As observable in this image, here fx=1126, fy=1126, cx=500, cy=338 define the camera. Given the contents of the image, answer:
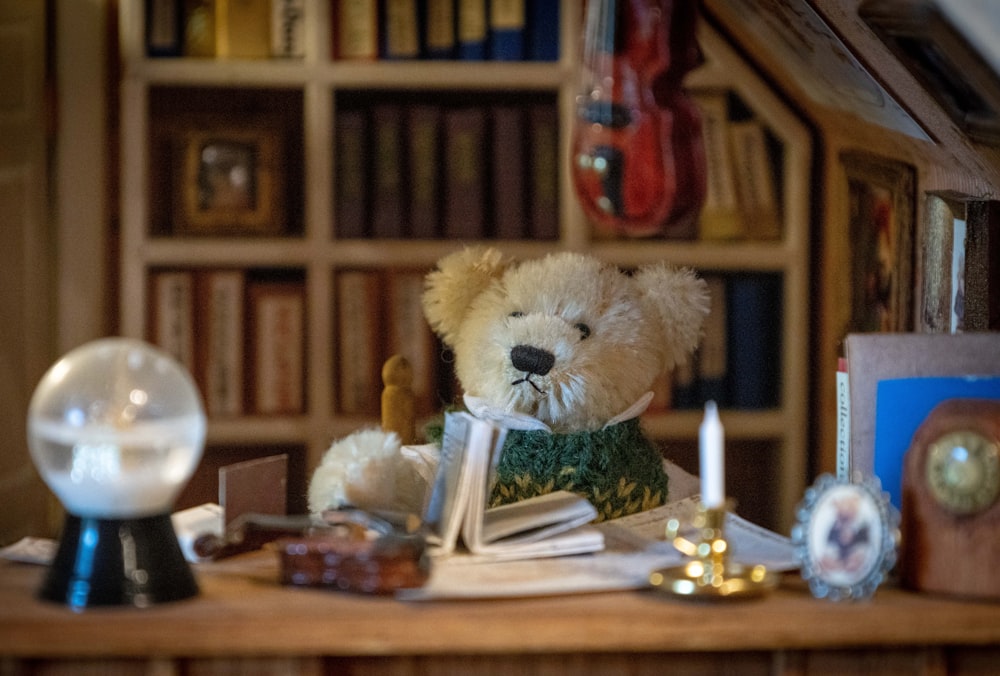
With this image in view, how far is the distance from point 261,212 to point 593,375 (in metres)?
1.06

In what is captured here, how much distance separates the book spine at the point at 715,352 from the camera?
2.25 metres

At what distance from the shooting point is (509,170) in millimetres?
2182

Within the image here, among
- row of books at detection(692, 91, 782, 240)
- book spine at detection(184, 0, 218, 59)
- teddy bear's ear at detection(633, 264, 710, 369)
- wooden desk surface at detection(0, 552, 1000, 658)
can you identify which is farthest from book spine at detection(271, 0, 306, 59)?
wooden desk surface at detection(0, 552, 1000, 658)

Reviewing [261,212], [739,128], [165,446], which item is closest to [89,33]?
[261,212]

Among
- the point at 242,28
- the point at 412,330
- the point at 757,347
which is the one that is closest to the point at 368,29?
the point at 242,28

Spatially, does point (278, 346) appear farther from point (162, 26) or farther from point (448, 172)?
point (162, 26)

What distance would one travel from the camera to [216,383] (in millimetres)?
2193

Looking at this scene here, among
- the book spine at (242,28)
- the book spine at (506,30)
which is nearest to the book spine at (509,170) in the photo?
the book spine at (506,30)

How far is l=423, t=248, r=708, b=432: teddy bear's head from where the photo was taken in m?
1.35

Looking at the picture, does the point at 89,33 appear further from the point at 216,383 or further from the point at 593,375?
the point at 593,375

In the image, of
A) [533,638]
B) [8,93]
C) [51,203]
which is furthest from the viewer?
[51,203]

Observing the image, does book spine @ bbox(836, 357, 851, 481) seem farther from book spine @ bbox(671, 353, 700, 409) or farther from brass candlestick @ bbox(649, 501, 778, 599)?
book spine @ bbox(671, 353, 700, 409)

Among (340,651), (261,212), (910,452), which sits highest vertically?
(261,212)

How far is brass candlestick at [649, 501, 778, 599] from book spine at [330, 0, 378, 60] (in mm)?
1445
